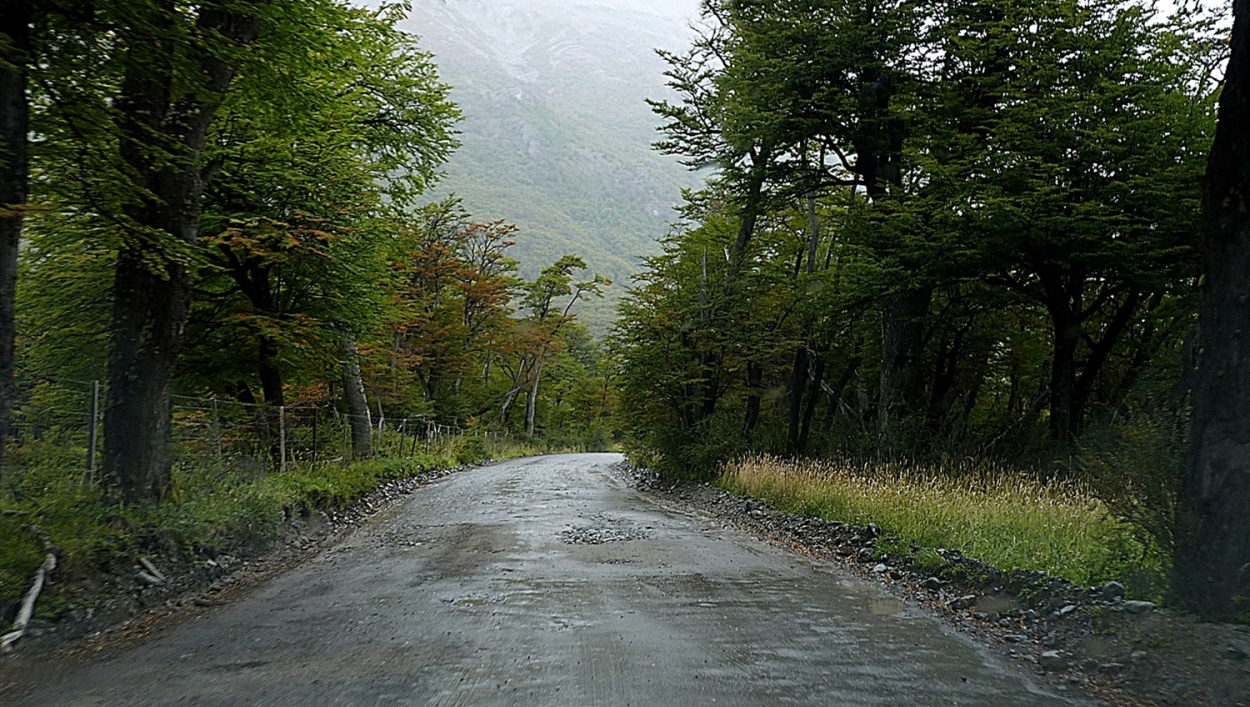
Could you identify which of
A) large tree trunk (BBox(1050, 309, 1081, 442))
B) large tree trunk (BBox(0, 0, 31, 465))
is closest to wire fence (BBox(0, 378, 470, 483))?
large tree trunk (BBox(0, 0, 31, 465))

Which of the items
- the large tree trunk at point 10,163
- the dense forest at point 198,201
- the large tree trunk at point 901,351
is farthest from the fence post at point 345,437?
the large tree trunk at point 10,163

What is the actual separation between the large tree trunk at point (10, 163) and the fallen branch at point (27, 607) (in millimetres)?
984

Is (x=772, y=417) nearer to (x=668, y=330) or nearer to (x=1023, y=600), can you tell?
(x=668, y=330)

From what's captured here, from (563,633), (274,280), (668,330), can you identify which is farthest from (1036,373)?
(563,633)

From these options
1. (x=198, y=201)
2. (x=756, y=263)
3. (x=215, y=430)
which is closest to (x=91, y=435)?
(x=198, y=201)

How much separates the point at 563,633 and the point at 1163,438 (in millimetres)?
4436

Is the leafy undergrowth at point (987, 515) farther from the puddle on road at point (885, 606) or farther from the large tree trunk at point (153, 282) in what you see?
the large tree trunk at point (153, 282)

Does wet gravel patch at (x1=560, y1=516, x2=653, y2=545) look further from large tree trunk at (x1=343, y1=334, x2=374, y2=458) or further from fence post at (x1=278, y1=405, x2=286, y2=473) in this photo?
large tree trunk at (x1=343, y1=334, x2=374, y2=458)

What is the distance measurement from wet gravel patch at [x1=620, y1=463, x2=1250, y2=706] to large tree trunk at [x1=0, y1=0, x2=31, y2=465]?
292 inches

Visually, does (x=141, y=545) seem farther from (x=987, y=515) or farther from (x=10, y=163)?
(x=987, y=515)

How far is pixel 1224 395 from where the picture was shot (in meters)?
5.73

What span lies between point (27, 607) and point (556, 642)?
3535mm

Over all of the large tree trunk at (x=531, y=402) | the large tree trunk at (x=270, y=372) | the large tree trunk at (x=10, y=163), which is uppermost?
the large tree trunk at (x=10, y=163)

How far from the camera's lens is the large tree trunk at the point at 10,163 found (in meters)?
6.32
